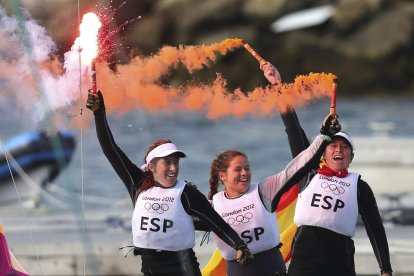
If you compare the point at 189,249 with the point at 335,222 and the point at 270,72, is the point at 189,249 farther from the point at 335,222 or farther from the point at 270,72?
the point at 270,72

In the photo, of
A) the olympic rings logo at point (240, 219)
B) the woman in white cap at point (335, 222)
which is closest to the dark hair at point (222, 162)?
the olympic rings logo at point (240, 219)

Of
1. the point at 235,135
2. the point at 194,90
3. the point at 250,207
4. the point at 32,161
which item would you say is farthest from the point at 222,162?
the point at 235,135

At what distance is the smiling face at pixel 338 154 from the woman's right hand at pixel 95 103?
4.74 feet

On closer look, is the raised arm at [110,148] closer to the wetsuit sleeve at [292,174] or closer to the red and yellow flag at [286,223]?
the wetsuit sleeve at [292,174]

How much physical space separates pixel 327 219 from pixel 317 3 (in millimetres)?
45543

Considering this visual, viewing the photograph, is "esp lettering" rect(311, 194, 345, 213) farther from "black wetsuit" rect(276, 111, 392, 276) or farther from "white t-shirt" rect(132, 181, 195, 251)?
"white t-shirt" rect(132, 181, 195, 251)

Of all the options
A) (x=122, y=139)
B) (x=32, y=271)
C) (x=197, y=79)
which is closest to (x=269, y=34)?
(x=122, y=139)

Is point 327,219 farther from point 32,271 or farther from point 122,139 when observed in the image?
point 122,139

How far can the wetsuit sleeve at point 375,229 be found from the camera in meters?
7.80

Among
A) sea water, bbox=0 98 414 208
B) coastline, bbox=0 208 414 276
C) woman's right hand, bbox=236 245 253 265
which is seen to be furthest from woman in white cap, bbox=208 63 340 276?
sea water, bbox=0 98 414 208

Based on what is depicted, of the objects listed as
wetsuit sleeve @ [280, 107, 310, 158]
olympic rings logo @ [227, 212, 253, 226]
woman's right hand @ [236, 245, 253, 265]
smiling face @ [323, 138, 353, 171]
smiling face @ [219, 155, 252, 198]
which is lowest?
woman's right hand @ [236, 245, 253, 265]

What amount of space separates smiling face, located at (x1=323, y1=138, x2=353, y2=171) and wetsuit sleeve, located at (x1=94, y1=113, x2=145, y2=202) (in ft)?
3.89

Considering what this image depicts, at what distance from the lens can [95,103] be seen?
25.5ft

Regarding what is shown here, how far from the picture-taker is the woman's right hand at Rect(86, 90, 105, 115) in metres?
7.77
